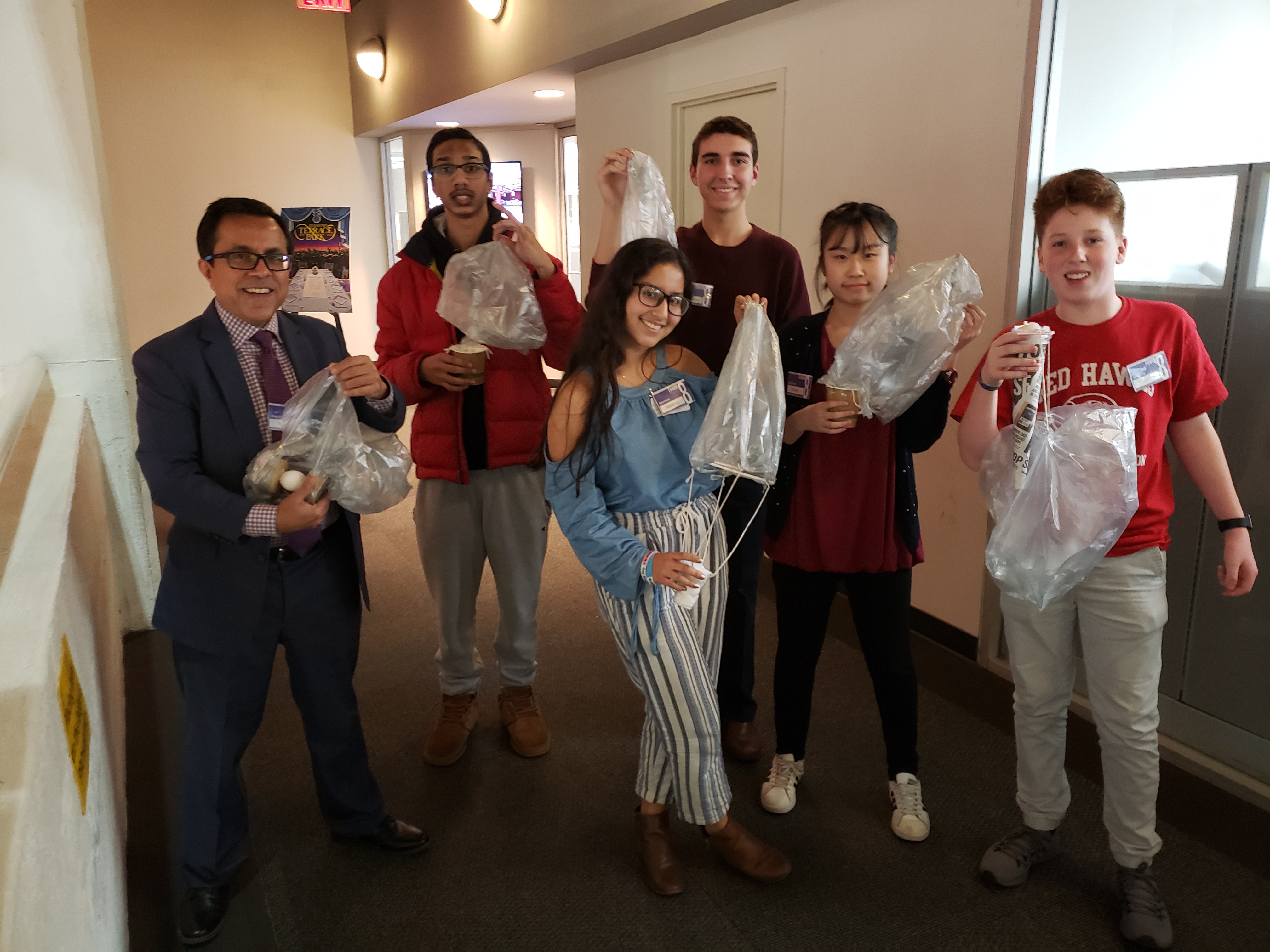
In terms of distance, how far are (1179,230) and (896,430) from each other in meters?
1.10

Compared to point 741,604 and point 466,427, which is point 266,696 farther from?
point 741,604

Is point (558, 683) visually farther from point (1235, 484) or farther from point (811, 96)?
point (811, 96)

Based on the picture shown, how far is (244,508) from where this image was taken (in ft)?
5.41

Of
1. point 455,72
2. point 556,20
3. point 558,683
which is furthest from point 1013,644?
point 455,72

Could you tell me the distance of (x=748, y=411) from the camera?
67.1 inches

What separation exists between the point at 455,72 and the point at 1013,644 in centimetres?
571

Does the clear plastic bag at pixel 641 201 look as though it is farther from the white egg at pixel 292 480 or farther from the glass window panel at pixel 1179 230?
the glass window panel at pixel 1179 230

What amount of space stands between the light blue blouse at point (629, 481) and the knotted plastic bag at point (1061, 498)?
1.96 feet

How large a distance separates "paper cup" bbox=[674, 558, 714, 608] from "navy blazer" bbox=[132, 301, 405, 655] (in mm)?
853

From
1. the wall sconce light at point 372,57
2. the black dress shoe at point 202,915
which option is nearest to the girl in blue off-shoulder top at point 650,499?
the black dress shoe at point 202,915

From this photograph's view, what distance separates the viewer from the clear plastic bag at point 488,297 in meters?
2.17

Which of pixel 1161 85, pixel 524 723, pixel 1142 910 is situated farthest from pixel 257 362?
pixel 1161 85

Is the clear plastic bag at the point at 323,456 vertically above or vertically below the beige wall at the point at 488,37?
below

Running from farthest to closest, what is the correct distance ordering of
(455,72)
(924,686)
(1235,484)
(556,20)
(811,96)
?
(455,72)
(556,20)
(811,96)
(924,686)
(1235,484)
